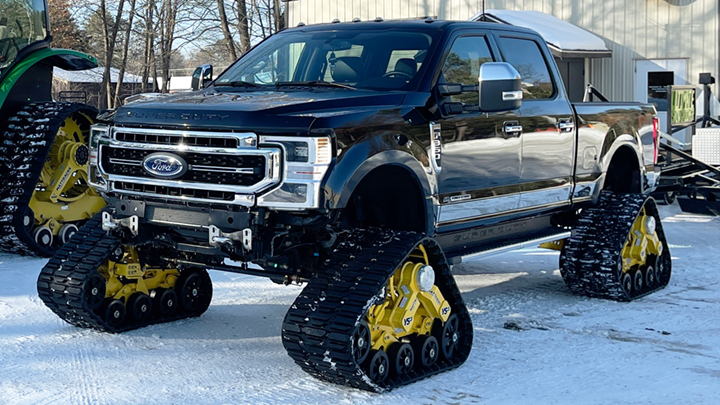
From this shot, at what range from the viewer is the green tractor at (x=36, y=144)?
9266mm

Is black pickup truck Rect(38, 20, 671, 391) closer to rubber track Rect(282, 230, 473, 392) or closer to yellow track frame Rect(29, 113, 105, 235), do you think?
rubber track Rect(282, 230, 473, 392)

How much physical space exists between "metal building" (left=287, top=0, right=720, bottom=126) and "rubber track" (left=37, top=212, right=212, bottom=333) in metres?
Answer: 14.7

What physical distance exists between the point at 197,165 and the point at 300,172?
2.11ft

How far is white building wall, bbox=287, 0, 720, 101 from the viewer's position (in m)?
19.8

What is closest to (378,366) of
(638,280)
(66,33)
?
(638,280)

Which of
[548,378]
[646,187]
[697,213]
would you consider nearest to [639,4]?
[697,213]

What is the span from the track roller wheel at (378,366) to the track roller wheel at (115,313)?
6.64 feet

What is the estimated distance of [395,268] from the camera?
5156mm

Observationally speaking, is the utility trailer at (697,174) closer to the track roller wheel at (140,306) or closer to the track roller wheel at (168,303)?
the track roller wheel at (168,303)

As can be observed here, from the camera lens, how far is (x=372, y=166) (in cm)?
533

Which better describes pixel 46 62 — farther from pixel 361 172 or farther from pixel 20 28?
pixel 361 172

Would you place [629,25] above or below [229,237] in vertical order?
above

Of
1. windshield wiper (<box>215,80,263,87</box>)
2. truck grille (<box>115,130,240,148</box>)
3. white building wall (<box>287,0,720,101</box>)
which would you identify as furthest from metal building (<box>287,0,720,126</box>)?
truck grille (<box>115,130,240,148</box>)

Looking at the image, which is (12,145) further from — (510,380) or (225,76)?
(510,380)
